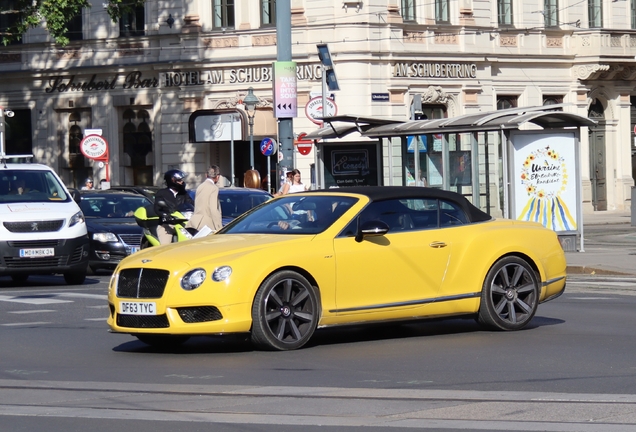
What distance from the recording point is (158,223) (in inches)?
736

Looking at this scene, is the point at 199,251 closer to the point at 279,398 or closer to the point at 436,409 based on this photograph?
the point at 279,398

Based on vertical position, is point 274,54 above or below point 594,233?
above

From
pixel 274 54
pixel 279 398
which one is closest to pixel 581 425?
pixel 279 398

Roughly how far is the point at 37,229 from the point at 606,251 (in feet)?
37.4

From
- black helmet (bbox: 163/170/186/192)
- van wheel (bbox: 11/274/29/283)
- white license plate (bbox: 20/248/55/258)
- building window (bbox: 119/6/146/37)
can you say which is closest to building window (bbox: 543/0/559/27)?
building window (bbox: 119/6/146/37)

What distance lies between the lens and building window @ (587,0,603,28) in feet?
153

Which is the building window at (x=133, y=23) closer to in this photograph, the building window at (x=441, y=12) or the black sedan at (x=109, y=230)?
the building window at (x=441, y=12)

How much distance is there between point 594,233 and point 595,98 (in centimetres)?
1359

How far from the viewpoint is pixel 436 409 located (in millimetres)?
8102

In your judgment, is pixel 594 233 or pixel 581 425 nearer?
pixel 581 425

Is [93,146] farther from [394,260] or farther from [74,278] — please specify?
[394,260]

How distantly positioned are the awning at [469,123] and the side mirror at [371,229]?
1197cm

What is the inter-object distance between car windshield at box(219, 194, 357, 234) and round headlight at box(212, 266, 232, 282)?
987mm

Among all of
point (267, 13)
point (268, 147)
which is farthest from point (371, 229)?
point (267, 13)
